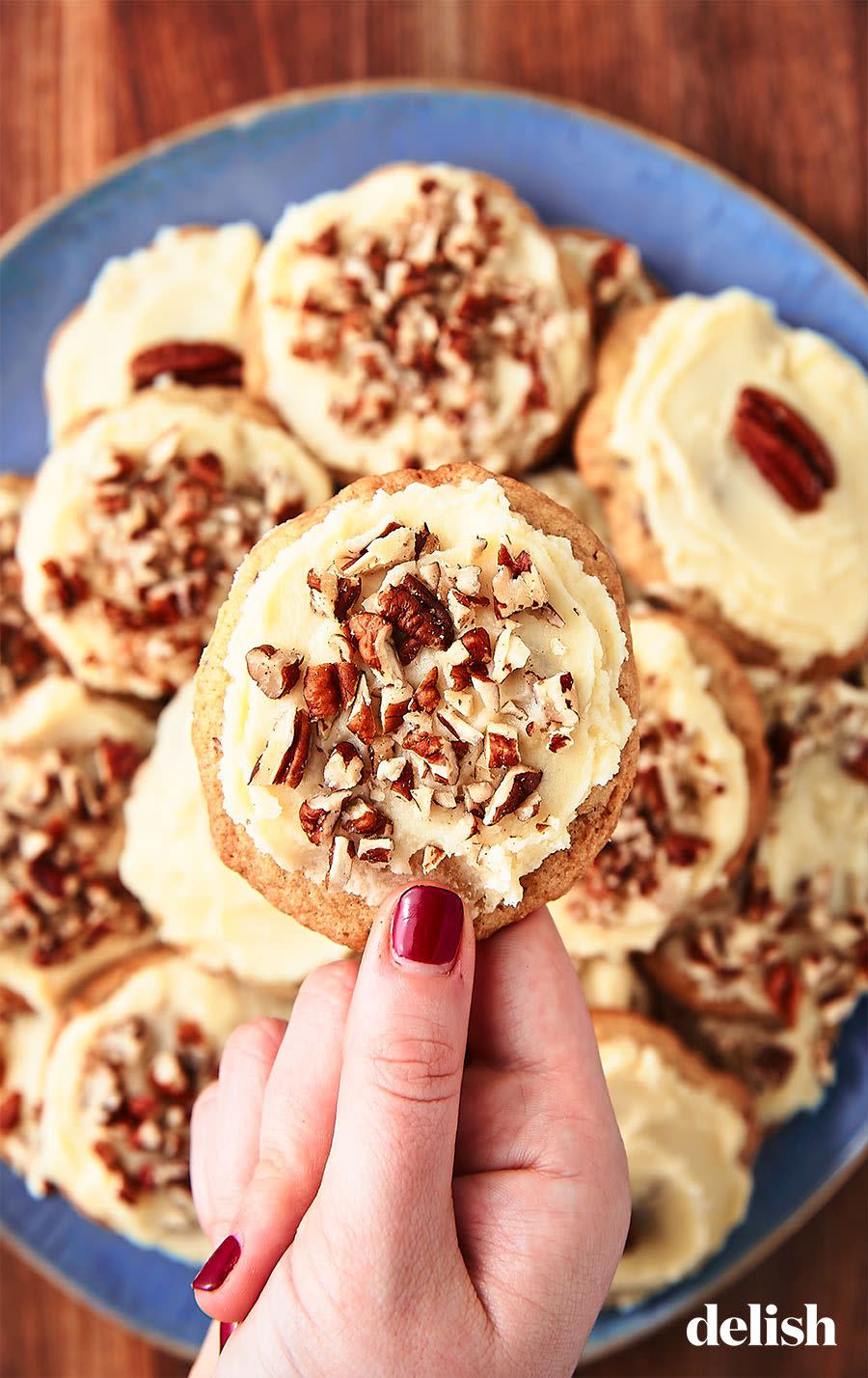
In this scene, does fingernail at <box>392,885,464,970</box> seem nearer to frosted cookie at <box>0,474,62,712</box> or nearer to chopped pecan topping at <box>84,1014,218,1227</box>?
chopped pecan topping at <box>84,1014,218,1227</box>

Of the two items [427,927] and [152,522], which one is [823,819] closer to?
[427,927]

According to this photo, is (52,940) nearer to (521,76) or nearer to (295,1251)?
(295,1251)

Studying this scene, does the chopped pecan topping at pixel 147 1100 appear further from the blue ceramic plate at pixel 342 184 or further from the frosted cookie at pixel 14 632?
the frosted cookie at pixel 14 632

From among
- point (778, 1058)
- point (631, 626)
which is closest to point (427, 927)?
point (631, 626)

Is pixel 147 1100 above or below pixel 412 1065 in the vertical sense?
below

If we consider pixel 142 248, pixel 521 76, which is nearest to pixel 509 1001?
pixel 142 248

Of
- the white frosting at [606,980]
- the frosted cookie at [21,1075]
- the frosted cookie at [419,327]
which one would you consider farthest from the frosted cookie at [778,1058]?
the frosted cookie at [21,1075]
